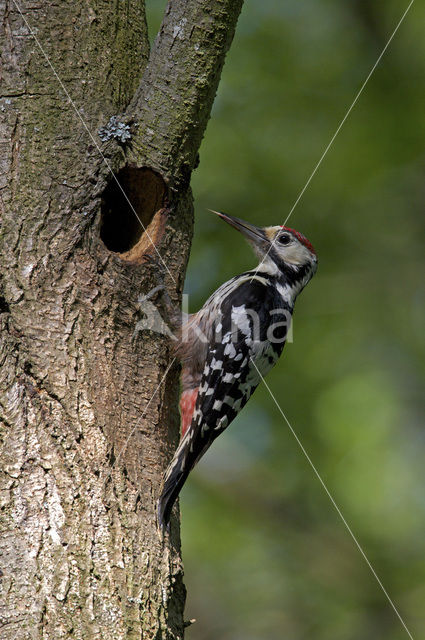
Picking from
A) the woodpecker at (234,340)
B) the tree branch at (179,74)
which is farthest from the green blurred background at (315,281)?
the tree branch at (179,74)

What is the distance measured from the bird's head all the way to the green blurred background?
0.39 m

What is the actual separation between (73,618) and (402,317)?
3.48m

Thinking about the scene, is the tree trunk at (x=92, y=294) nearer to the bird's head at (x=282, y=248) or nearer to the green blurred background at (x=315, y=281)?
the bird's head at (x=282, y=248)

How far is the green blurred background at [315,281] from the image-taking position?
4.93 metres

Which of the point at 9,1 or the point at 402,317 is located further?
the point at 402,317

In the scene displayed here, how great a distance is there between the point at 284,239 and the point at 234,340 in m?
0.98

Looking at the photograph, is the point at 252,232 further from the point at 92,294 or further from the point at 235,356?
the point at 92,294

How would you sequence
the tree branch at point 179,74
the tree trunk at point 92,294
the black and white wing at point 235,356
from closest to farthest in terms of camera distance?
the tree trunk at point 92,294
the tree branch at point 179,74
the black and white wing at point 235,356

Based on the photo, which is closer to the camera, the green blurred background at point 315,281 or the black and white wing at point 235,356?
the black and white wing at point 235,356

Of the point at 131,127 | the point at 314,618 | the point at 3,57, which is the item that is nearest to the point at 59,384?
the point at 131,127

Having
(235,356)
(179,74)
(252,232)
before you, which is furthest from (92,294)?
(252,232)

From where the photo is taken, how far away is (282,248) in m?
4.68

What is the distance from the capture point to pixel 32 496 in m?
2.37

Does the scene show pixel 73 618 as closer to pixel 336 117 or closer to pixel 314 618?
pixel 314 618
